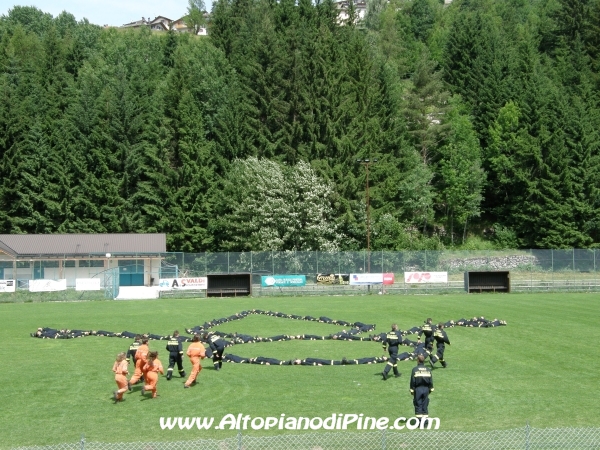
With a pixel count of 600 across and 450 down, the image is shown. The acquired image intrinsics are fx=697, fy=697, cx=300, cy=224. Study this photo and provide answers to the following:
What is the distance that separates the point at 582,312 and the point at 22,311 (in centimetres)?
3507

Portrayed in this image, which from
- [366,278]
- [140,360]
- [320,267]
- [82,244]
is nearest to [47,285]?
[82,244]

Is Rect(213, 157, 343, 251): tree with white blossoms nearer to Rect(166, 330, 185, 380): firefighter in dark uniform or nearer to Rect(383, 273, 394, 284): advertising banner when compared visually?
Rect(383, 273, 394, 284): advertising banner

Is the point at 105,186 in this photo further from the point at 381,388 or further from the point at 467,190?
the point at 381,388

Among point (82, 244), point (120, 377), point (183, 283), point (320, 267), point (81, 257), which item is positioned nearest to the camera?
point (120, 377)

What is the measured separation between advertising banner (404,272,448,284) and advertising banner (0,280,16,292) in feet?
104

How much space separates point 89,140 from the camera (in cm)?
8256

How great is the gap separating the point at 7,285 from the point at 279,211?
27034 millimetres

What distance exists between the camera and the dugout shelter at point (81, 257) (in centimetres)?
5812

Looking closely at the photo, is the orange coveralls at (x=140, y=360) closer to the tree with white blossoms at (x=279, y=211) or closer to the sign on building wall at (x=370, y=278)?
the sign on building wall at (x=370, y=278)

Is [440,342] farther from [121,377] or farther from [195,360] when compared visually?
[121,377]

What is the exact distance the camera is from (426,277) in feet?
195

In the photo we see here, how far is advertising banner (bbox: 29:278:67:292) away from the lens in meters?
54.5

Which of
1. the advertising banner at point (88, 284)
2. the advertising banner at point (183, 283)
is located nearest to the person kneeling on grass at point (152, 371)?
the advertising banner at point (183, 283)

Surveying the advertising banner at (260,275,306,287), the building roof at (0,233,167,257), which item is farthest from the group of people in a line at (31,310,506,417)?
the building roof at (0,233,167,257)
